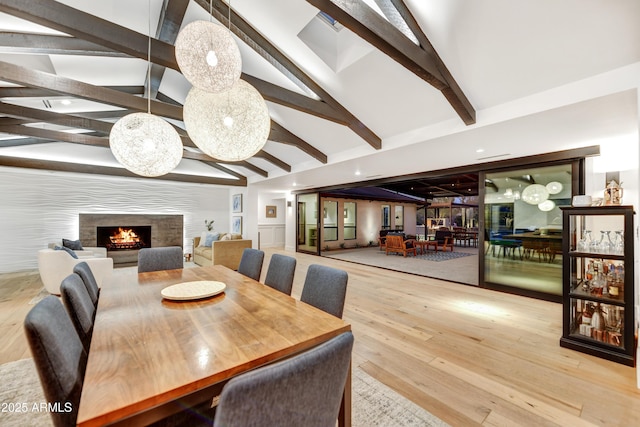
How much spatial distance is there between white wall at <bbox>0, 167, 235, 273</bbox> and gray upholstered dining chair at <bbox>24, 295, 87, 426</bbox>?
24.9ft

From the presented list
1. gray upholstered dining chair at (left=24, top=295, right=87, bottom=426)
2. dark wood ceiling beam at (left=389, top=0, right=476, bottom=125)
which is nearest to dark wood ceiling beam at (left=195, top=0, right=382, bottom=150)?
dark wood ceiling beam at (left=389, top=0, right=476, bottom=125)

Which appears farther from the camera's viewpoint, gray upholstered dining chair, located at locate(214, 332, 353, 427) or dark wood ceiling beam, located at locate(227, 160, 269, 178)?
dark wood ceiling beam, located at locate(227, 160, 269, 178)

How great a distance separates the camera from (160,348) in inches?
42.3

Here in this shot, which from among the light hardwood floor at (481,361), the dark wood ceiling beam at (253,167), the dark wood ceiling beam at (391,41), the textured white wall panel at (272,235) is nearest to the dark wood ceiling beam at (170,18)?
the dark wood ceiling beam at (391,41)

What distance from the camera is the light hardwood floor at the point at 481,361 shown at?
5.68 feet

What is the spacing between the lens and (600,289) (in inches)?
99.6

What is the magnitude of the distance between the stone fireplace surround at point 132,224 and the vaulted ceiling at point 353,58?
2.60m

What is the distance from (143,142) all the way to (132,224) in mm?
6588

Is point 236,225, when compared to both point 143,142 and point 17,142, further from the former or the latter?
point 143,142

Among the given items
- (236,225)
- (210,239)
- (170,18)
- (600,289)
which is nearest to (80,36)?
(170,18)

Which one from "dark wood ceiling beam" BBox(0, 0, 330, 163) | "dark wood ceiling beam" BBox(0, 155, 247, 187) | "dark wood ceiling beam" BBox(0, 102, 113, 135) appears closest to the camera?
"dark wood ceiling beam" BBox(0, 0, 330, 163)

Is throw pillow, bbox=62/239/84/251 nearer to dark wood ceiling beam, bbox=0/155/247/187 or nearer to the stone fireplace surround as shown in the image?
the stone fireplace surround

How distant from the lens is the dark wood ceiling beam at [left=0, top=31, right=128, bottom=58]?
2686mm

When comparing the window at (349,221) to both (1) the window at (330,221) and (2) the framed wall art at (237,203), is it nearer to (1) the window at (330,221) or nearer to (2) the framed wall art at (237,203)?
(1) the window at (330,221)
